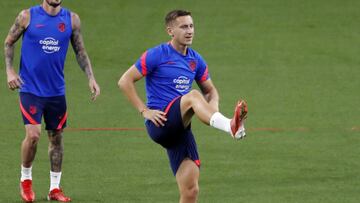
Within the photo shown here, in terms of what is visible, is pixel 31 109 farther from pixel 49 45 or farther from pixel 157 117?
pixel 157 117

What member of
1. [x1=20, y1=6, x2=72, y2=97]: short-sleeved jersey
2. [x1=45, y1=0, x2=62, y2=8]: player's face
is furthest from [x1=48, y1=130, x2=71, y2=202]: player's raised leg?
[x1=45, y1=0, x2=62, y2=8]: player's face

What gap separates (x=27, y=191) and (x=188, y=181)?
8.24 ft

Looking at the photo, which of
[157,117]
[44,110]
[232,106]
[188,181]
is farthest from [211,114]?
[232,106]

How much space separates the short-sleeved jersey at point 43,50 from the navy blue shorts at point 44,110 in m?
0.07

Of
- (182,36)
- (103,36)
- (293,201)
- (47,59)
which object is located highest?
(182,36)

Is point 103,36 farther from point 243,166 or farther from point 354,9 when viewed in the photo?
point 243,166

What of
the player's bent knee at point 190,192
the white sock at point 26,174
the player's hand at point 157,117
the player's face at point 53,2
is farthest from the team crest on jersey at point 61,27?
the player's bent knee at point 190,192

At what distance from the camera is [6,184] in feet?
43.4

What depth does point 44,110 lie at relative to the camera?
12359 millimetres

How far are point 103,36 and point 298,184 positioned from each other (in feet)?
36.6

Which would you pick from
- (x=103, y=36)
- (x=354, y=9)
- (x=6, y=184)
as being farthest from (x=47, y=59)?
(x=354, y=9)

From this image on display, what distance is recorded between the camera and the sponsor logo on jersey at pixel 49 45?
1217 cm

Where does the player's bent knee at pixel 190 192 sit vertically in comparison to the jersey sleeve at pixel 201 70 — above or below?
below

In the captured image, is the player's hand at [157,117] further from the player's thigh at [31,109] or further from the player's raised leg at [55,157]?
the player's raised leg at [55,157]
